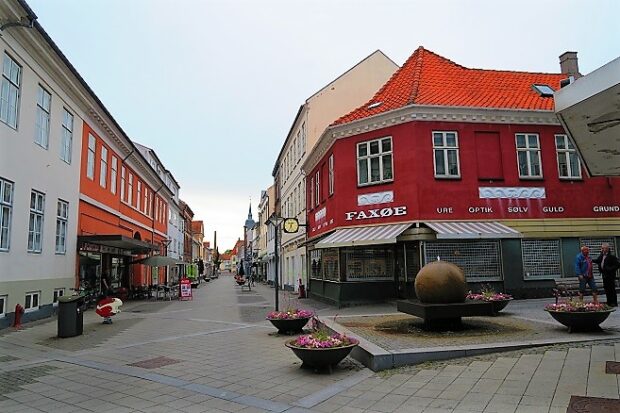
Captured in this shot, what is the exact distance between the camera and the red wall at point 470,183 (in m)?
17.7

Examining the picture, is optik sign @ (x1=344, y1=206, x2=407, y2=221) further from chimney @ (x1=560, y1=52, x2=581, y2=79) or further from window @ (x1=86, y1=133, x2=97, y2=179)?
chimney @ (x1=560, y1=52, x2=581, y2=79)

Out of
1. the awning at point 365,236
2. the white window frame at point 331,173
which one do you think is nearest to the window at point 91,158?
the white window frame at point 331,173

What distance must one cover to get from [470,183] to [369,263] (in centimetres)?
495

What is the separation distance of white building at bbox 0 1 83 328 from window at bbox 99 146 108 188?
4011 millimetres

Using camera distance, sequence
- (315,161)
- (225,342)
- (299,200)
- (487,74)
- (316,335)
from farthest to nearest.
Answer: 1. (299,200)
2. (315,161)
3. (487,74)
4. (225,342)
5. (316,335)

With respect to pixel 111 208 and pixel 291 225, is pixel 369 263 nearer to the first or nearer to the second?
pixel 291 225

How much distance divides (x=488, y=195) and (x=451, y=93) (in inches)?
179

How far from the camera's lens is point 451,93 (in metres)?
19.4

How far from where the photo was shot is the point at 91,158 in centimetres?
2203

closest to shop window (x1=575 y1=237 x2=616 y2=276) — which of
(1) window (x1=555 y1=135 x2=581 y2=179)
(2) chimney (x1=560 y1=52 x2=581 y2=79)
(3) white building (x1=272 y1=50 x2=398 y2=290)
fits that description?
(1) window (x1=555 y1=135 x2=581 y2=179)

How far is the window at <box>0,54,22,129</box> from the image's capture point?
13461 millimetres

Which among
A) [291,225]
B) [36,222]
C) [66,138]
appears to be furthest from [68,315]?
[291,225]

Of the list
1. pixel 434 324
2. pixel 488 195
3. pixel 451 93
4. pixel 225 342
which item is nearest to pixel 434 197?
pixel 488 195

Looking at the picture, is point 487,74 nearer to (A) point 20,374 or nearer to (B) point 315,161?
(B) point 315,161
